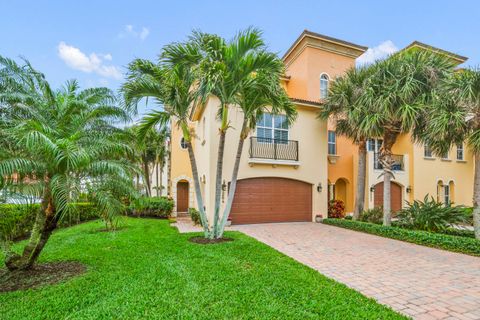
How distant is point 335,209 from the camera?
52.4ft

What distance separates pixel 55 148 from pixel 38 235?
257 cm

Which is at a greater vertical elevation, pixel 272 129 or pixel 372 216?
pixel 272 129

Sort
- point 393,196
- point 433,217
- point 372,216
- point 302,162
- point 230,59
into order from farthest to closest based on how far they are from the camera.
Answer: point 393,196, point 302,162, point 372,216, point 433,217, point 230,59

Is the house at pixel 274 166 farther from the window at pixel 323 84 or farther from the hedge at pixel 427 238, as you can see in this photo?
the window at pixel 323 84

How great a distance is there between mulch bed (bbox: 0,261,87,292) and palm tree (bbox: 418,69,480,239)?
11794 millimetres

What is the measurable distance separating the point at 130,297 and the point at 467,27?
747 inches

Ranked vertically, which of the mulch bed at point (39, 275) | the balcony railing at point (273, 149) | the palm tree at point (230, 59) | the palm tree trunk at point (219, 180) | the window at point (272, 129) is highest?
the palm tree at point (230, 59)

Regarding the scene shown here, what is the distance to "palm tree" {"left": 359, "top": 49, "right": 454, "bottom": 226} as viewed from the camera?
10.3 metres

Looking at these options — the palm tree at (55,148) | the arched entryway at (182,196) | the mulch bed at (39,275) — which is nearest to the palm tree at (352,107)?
the palm tree at (55,148)

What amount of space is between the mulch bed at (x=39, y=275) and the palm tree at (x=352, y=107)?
37.7ft

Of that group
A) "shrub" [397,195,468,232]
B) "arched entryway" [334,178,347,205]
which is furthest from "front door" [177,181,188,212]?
"shrub" [397,195,468,232]

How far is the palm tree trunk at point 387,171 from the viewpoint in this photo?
37.2ft

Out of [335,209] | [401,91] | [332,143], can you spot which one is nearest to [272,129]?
[332,143]

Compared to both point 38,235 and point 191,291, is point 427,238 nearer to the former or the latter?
point 191,291
